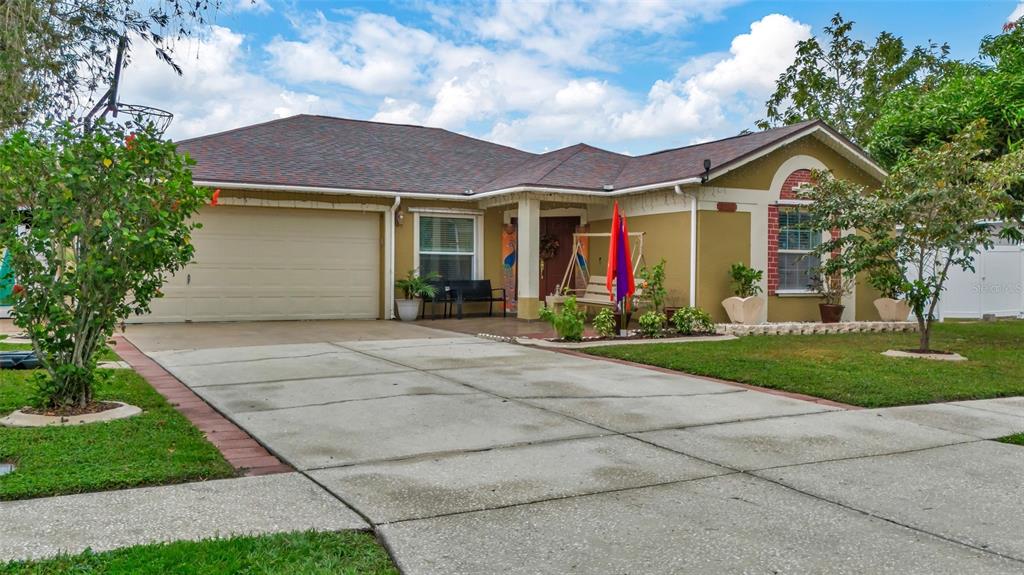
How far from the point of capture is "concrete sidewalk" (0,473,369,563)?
3439mm

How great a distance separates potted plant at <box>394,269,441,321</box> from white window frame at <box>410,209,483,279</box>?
52 centimetres

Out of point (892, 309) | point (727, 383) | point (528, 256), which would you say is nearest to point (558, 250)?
point (528, 256)

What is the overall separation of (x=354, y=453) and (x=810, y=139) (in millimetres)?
12389

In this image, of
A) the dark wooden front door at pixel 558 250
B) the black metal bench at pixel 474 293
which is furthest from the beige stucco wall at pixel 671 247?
the black metal bench at pixel 474 293

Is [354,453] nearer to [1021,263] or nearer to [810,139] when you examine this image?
[810,139]

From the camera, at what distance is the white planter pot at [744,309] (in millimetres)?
13461

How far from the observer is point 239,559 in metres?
3.23

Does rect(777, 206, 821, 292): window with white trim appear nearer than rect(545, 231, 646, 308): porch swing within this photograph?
No

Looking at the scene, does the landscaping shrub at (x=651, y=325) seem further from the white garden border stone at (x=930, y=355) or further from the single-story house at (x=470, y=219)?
the white garden border stone at (x=930, y=355)

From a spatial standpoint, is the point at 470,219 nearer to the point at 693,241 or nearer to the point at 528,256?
the point at 528,256

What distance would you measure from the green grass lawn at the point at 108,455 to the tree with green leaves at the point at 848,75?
30.4m

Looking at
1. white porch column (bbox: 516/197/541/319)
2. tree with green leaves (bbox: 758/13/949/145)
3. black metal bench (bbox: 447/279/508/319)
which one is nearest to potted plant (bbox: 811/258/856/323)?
white porch column (bbox: 516/197/541/319)

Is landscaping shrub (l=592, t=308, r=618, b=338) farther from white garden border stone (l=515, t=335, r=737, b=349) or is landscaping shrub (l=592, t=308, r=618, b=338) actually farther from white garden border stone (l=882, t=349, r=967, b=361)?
white garden border stone (l=882, t=349, r=967, b=361)

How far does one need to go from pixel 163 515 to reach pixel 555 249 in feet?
47.2
